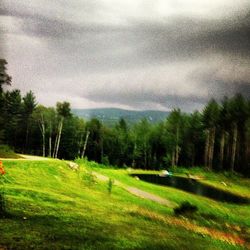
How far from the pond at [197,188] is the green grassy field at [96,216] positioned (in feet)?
0.56

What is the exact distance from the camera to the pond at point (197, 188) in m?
10.0

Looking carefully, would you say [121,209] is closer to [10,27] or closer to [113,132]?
[113,132]

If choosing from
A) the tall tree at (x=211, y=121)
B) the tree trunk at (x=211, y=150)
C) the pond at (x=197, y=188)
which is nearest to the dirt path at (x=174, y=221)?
the pond at (x=197, y=188)

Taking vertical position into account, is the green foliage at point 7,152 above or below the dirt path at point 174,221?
above

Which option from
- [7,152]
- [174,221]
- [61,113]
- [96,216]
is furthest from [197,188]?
[7,152]

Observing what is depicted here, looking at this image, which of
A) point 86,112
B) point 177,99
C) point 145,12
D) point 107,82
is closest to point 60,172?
point 86,112

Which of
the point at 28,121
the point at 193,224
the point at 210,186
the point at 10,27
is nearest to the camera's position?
the point at 193,224

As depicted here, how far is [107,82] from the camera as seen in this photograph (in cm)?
1027

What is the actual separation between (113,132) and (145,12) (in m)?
3.34

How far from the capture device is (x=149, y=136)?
10.7 metres

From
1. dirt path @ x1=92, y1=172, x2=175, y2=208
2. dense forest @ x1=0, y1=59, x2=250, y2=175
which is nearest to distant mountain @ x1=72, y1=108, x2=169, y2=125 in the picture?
dense forest @ x1=0, y1=59, x2=250, y2=175

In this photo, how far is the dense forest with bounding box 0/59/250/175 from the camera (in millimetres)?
10008

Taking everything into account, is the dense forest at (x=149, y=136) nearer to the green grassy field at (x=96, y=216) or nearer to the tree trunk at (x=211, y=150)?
the tree trunk at (x=211, y=150)

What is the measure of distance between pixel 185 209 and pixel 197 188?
2.82 feet
